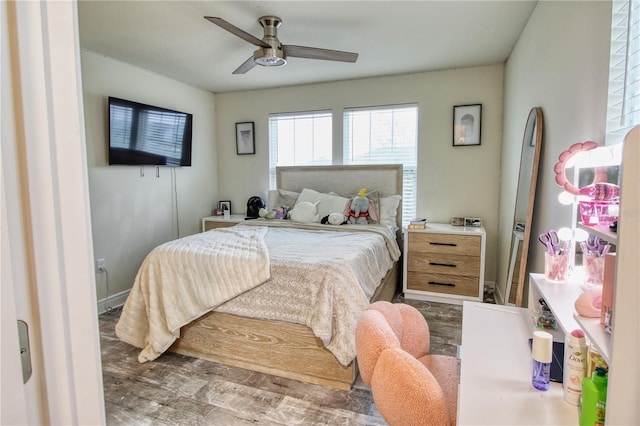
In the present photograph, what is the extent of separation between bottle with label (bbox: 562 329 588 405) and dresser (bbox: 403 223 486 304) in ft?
8.18

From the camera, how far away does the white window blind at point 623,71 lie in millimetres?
1211

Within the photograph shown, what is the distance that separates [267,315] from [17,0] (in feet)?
6.64

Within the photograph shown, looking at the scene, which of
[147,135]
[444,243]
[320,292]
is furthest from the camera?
[147,135]

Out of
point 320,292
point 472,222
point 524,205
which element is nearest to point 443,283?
point 472,222

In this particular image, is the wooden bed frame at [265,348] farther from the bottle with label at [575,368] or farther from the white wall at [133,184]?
the white wall at [133,184]

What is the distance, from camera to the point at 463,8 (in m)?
2.46

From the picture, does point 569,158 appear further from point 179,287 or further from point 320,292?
point 179,287

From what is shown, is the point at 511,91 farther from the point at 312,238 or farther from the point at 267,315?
the point at 267,315

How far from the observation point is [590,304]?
3.11 feet

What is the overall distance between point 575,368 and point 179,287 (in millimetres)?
2147

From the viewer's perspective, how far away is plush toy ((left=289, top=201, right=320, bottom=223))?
3.80 m

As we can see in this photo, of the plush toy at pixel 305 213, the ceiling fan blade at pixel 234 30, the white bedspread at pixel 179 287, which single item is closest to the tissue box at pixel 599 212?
the white bedspread at pixel 179 287

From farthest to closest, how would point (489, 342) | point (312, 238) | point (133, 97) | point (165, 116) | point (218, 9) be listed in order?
point (165, 116) < point (133, 97) < point (312, 238) < point (218, 9) < point (489, 342)

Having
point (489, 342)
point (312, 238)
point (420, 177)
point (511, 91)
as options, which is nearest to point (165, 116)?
point (312, 238)
